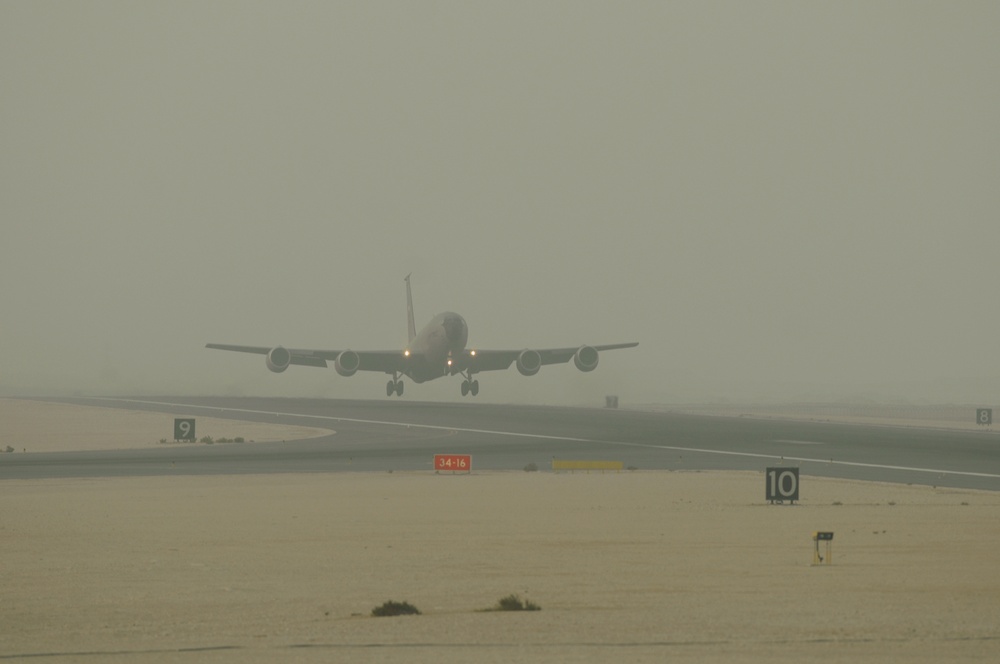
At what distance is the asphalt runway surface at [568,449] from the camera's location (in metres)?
40.1

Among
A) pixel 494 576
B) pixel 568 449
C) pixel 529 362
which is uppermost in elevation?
pixel 529 362

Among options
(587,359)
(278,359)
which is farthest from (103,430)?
(587,359)

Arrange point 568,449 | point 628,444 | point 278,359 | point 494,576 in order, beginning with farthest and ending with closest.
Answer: point 278,359 < point 628,444 < point 568,449 < point 494,576

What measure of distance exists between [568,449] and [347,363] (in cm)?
3763

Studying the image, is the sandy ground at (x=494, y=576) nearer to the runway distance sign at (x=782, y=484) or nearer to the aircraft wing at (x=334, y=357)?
the runway distance sign at (x=782, y=484)

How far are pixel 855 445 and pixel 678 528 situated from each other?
29.5 meters

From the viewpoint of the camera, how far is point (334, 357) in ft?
297

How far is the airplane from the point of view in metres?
81.1

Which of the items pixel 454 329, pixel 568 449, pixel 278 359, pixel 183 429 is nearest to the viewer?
pixel 568 449

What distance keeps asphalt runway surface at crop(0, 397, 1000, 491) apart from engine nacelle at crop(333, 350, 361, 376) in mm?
8852

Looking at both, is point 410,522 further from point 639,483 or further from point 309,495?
point 639,483

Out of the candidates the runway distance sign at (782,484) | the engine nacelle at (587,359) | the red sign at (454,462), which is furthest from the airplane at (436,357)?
the runway distance sign at (782,484)

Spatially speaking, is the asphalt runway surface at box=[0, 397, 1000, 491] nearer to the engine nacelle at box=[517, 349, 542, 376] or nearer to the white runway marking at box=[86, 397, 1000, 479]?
the white runway marking at box=[86, 397, 1000, 479]

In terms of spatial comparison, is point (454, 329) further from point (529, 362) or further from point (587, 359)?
point (587, 359)
